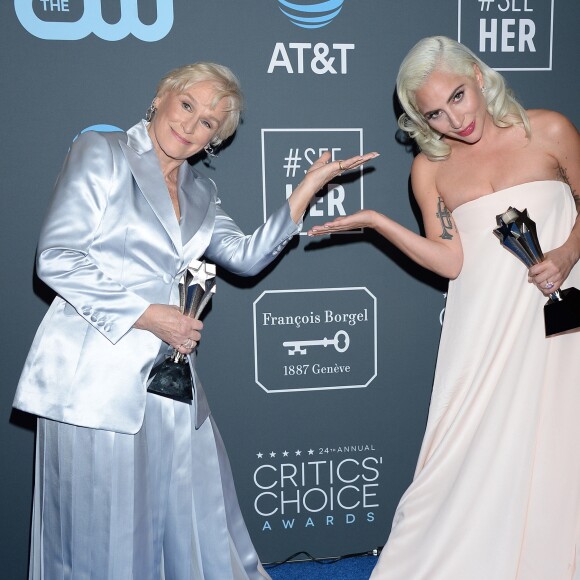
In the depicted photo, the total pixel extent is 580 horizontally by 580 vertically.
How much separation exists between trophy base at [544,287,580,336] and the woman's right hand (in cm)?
118

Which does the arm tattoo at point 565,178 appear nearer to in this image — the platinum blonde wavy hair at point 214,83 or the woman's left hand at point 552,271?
the woman's left hand at point 552,271

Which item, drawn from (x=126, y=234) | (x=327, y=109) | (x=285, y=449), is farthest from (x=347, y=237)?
(x=126, y=234)

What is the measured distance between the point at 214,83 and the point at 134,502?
1440 mm

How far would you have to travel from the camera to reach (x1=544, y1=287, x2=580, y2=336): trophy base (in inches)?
94.1

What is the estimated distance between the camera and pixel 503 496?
8.23ft

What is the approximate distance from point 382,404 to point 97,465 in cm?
151

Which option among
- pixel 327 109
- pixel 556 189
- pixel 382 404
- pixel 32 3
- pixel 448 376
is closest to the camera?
pixel 556 189

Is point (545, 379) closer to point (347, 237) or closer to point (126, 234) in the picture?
point (347, 237)

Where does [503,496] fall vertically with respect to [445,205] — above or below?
below

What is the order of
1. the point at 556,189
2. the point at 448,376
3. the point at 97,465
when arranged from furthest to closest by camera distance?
1. the point at 448,376
2. the point at 556,189
3. the point at 97,465

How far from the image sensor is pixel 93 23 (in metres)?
2.93

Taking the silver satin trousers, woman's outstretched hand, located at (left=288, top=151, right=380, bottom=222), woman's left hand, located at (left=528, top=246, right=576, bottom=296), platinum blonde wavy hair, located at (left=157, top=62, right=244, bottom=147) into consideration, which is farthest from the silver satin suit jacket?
woman's left hand, located at (left=528, top=246, right=576, bottom=296)

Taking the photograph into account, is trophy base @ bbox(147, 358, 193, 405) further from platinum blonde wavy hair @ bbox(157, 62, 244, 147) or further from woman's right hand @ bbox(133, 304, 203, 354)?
platinum blonde wavy hair @ bbox(157, 62, 244, 147)

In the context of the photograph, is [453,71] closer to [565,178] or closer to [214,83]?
[565,178]
